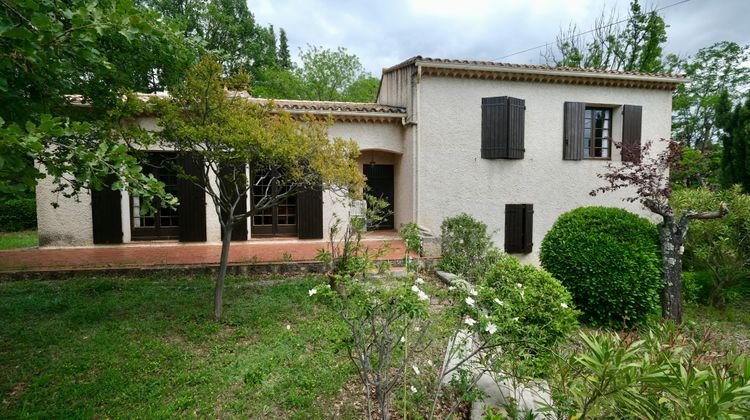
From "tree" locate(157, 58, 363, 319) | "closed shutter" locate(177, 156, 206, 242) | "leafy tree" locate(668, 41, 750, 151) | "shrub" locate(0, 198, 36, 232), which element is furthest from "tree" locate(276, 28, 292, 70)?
"tree" locate(157, 58, 363, 319)

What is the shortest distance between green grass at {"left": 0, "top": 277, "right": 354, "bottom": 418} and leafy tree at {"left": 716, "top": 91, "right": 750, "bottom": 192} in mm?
13209

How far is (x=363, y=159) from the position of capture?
11.2 meters

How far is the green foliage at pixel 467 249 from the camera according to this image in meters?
7.32

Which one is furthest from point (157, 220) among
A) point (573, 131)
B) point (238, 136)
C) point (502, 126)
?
point (573, 131)

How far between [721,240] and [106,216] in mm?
15003

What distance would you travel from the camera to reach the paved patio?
Answer: 7424mm

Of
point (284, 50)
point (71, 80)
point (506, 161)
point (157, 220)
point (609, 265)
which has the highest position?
point (284, 50)

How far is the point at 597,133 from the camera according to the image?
11.2 meters

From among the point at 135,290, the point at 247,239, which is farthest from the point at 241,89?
the point at 247,239

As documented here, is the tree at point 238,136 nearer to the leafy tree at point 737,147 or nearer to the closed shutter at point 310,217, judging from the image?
the closed shutter at point 310,217

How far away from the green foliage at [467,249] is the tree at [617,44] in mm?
18421

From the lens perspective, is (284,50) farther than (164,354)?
Yes

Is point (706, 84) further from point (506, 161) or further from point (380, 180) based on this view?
point (380, 180)

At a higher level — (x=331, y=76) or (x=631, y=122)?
(x=331, y=76)
